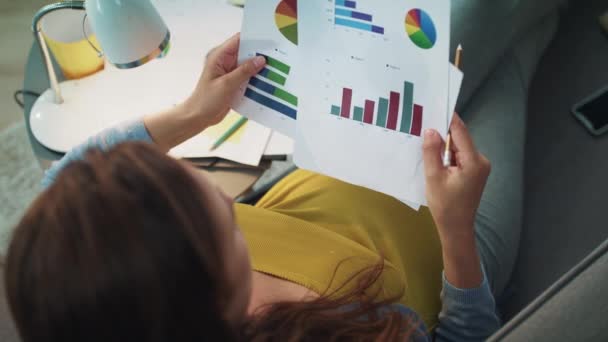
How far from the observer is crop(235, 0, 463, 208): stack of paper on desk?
2.31 feet

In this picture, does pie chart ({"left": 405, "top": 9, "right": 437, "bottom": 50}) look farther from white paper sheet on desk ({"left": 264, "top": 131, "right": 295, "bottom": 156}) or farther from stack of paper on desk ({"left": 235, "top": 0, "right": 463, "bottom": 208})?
white paper sheet on desk ({"left": 264, "top": 131, "right": 295, "bottom": 156})

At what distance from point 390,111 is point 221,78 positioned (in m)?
0.27

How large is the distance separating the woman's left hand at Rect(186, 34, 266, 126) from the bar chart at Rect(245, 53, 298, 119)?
0.01 meters

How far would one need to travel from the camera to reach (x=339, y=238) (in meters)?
0.80

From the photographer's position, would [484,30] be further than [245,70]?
Yes

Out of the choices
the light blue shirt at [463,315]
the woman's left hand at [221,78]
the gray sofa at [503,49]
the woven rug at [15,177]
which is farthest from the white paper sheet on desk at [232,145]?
the woven rug at [15,177]

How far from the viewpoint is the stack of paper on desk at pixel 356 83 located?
2.31 feet

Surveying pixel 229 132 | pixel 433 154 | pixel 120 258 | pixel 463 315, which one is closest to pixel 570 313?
pixel 463 315

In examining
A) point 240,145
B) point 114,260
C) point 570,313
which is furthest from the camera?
point 240,145

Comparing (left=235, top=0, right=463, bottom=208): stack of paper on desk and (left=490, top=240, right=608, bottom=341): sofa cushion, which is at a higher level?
(left=235, top=0, right=463, bottom=208): stack of paper on desk

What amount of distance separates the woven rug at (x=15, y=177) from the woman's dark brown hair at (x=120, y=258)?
1.27m

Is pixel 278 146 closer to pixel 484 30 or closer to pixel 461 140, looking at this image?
pixel 461 140

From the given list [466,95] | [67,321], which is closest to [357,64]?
[466,95]

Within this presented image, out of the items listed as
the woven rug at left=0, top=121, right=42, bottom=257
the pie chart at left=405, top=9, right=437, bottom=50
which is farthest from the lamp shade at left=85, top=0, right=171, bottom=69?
the woven rug at left=0, top=121, right=42, bottom=257
